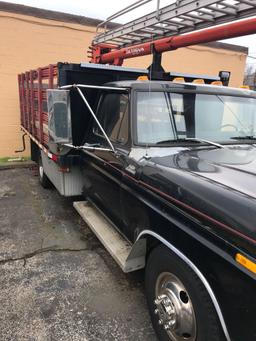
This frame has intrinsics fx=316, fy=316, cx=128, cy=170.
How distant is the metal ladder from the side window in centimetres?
112

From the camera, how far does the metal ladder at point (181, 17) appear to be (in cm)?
300

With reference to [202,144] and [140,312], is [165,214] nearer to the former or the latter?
[202,144]

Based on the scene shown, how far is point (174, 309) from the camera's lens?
221 centimetres

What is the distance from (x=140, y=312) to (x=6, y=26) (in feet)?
26.7

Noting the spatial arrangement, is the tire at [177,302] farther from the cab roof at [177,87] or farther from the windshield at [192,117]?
the cab roof at [177,87]

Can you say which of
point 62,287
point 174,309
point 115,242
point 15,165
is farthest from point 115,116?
point 15,165

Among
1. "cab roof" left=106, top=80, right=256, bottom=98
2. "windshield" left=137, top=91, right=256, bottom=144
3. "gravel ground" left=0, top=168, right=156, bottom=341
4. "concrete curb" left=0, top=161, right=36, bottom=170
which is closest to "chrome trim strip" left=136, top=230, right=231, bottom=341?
"gravel ground" left=0, top=168, right=156, bottom=341

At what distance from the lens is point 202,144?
3037 millimetres

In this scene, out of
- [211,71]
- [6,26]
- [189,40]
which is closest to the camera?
[189,40]

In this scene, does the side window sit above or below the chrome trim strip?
above

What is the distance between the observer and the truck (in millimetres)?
1775

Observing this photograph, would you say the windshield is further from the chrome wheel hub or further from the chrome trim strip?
the chrome wheel hub

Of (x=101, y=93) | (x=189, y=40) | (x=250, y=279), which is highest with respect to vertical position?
(x=189, y=40)

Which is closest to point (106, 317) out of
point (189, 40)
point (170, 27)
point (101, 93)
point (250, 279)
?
point (250, 279)
